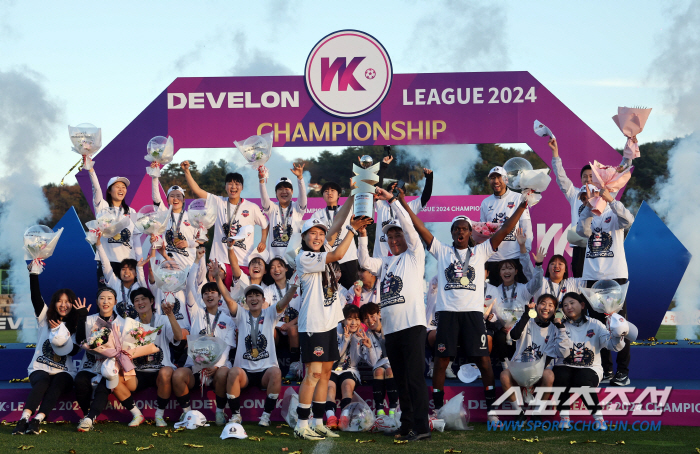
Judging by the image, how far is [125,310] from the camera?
7547 millimetres

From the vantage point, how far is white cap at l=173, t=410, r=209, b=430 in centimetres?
626

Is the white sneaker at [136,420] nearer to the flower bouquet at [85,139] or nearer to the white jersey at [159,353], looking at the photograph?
the white jersey at [159,353]

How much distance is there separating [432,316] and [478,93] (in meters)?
3.80

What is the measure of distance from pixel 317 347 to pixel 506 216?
10.6ft

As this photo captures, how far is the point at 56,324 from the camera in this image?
638 cm

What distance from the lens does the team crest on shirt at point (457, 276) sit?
631cm

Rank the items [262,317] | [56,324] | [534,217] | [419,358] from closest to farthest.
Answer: [419,358]
[56,324]
[262,317]
[534,217]

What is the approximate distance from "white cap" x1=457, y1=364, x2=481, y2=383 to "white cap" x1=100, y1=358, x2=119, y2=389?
3403 mm

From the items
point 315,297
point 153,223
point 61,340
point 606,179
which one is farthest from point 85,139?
point 606,179

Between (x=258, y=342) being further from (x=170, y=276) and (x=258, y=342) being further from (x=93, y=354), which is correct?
(x=93, y=354)

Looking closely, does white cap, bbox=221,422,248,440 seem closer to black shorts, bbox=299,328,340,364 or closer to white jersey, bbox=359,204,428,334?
black shorts, bbox=299,328,340,364

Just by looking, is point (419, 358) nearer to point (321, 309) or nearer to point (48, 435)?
point (321, 309)

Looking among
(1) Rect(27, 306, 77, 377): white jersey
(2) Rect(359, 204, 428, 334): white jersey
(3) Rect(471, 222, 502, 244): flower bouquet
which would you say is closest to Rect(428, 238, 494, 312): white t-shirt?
(3) Rect(471, 222, 502, 244): flower bouquet

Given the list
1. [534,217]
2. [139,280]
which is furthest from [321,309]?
[534,217]
